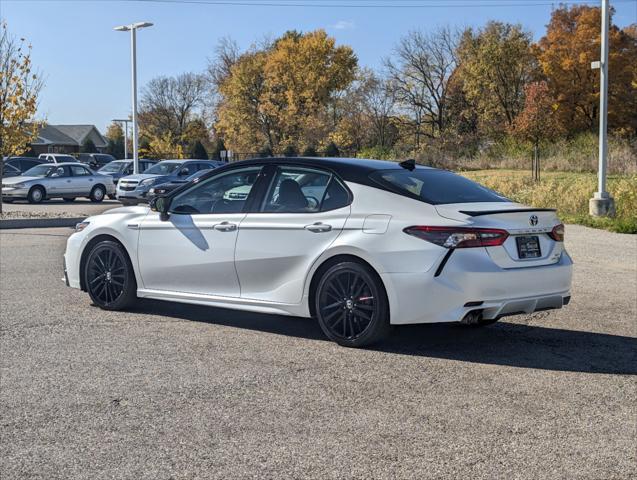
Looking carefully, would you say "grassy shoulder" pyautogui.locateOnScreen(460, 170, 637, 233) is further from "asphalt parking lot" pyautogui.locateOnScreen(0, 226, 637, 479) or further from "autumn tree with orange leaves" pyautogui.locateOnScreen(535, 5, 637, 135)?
"autumn tree with orange leaves" pyautogui.locateOnScreen(535, 5, 637, 135)

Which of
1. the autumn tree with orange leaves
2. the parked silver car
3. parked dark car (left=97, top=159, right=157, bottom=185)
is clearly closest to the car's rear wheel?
the parked silver car

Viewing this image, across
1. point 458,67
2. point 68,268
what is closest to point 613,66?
point 458,67

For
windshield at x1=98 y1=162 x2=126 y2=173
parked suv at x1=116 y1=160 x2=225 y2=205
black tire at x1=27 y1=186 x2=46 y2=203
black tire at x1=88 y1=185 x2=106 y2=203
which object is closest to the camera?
parked suv at x1=116 y1=160 x2=225 y2=205

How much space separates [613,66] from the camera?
63000 mm

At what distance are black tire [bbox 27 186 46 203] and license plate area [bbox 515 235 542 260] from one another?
86.9ft

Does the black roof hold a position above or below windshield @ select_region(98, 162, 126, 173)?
below

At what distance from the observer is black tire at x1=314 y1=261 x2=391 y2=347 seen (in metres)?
6.54

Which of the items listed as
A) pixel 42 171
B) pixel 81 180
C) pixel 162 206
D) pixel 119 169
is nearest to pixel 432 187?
pixel 162 206

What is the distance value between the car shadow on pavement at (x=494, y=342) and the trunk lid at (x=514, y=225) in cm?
76

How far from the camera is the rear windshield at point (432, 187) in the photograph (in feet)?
22.5

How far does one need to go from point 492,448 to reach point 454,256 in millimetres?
2137

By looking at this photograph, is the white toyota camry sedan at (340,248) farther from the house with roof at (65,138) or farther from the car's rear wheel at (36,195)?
the house with roof at (65,138)

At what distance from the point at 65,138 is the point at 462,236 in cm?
9931

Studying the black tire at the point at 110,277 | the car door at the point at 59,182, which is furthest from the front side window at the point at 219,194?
the car door at the point at 59,182
